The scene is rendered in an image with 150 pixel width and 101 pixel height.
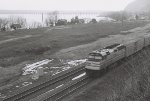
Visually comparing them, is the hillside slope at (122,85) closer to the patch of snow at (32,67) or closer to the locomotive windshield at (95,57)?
the locomotive windshield at (95,57)

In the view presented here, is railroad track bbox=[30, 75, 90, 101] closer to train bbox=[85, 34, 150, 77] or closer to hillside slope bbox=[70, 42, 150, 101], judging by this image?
hillside slope bbox=[70, 42, 150, 101]

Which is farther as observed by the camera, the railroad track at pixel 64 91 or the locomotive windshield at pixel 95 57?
the locomotive windshield at pixel 95 57

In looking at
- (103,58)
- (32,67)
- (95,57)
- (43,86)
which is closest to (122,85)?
(103,58)

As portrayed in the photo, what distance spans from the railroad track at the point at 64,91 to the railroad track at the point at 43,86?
103cm

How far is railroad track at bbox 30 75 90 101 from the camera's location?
19836 millimetres

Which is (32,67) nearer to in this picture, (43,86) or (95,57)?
(43,86)

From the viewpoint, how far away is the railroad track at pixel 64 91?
781 inches

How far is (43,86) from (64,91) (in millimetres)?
2487

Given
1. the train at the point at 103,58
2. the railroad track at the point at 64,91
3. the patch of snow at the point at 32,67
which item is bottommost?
the railroad track at the point at 64,91

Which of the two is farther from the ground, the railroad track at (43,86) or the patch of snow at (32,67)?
the patch of snow at (32,67)

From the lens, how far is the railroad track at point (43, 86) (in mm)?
20255

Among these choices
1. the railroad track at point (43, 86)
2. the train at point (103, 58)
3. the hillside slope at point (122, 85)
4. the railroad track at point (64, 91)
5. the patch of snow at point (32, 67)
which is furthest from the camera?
the patch of snow at point (32, 67)

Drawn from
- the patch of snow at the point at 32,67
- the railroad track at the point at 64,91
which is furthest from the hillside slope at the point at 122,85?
the patch of snow at the point at 32,67

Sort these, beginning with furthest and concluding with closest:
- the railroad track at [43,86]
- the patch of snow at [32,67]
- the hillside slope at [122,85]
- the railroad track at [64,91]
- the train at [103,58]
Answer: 1. the patch of snow at [32,67]
2. the train at [103,58]
3. the railroad track at [43,86]
4. the railroad track at [64,91]
5. the hillside slope at [122,85]
